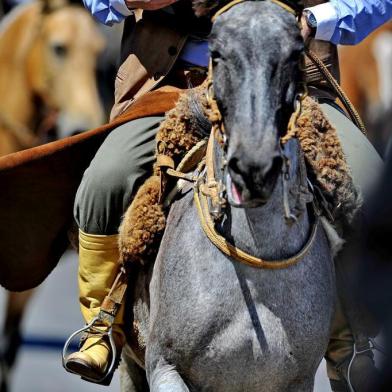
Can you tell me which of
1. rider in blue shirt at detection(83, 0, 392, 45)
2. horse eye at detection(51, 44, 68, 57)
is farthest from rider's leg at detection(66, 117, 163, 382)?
horse eye at detection(51, 44, 68, 57)

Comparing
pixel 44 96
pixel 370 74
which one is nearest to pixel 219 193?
pixel 44 96

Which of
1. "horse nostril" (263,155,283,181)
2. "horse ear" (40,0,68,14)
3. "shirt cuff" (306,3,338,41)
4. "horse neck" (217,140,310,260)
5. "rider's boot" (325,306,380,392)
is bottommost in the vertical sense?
"horse ear" (40,0,68,14)

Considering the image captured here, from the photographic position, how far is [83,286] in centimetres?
791

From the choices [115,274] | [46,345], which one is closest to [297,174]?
[115,274]

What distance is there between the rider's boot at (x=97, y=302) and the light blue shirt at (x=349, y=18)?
4.32 feet

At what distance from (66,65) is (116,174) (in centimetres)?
635

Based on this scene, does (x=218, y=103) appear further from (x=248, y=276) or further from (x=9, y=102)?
(x=9, y=102)

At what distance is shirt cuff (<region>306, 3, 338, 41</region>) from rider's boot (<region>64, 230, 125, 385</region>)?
4.25 feet

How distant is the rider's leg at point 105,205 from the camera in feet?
25.0

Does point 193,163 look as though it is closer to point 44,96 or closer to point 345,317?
point 345,317

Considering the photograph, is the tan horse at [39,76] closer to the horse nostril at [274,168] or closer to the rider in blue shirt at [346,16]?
the rider in blue shirt at [346,16]

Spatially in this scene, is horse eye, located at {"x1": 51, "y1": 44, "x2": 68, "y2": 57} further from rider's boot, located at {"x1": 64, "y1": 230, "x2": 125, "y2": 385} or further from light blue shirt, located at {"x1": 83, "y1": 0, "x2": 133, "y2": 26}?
rider's boot, located at {"x1": 64, "y1": 230, "x2": 125, "y2": 385}

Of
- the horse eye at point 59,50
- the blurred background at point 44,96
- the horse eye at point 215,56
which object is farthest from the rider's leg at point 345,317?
the horse eye at point 59,50

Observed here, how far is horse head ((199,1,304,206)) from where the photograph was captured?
6.33m
